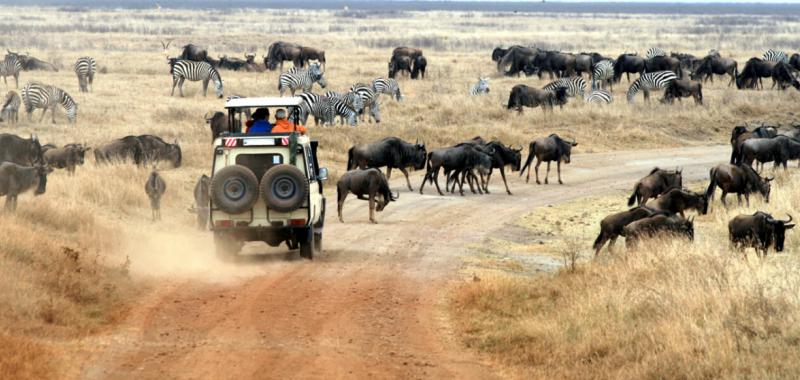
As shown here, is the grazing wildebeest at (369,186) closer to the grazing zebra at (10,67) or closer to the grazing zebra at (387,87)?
the grazing zebra at (387,87)

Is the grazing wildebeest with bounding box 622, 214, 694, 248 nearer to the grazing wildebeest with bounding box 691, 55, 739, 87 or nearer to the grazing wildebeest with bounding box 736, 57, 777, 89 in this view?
the grazing wildebeest with bounding box 736, 57, 777, 89

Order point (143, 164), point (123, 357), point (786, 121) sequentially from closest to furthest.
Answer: point (123, 357) → point (143, 164) → point (786, 121)

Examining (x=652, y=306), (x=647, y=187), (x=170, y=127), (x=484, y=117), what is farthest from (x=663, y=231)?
(x=484, y=117)

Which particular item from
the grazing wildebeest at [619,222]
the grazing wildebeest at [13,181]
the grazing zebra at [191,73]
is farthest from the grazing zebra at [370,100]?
the grazing wildebeest at [619,222]

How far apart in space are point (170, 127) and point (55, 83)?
16827 millimetres

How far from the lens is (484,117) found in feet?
128

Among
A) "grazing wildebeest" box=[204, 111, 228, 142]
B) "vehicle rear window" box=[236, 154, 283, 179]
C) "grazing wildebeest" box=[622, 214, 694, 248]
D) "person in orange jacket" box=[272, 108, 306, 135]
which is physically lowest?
"grazing wildebeest" box=[204, 111, 228, 142]

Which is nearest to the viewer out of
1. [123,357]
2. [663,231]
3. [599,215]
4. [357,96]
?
[123,357]

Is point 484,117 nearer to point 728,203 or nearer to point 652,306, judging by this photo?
point 728,203

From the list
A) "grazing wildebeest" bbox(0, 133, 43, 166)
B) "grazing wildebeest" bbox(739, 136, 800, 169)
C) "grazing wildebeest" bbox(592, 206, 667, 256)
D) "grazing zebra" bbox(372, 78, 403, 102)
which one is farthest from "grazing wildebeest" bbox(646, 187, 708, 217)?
Answer: "grazing zebra" bbox(372, 78, 403, 102)

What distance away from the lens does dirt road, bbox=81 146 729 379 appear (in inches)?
428

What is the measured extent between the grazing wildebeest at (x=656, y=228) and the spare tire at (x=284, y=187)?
14.8ft

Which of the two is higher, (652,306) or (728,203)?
(652,306)

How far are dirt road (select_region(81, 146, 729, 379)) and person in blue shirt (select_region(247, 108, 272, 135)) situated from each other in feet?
6.02
